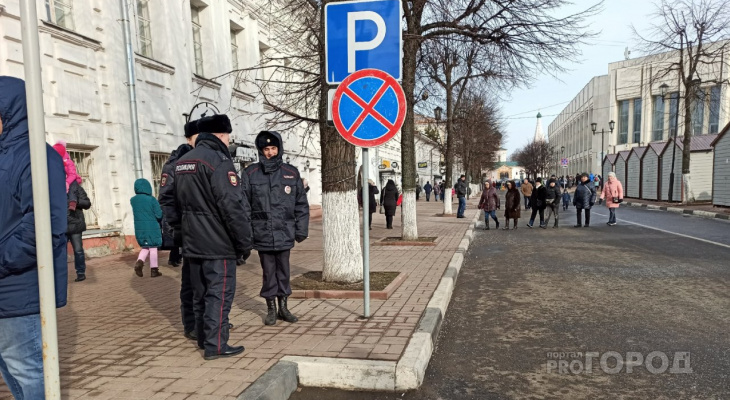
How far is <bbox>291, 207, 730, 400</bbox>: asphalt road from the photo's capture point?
313 cm

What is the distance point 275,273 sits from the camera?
438 cm

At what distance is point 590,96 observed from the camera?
60969 mm

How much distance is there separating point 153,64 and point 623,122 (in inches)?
2223

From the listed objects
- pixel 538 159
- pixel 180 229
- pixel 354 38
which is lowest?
pixel 180 229

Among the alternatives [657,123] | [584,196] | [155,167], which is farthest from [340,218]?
[657,123]

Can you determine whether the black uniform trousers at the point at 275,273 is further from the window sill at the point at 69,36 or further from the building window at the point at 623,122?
the building window at the point at 623,122

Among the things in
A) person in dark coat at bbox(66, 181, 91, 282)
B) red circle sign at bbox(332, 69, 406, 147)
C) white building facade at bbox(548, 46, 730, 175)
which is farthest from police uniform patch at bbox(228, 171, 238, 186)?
white building facade at bbox(548, 46, 730, 175)

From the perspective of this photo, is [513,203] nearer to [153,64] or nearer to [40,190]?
[153,64]

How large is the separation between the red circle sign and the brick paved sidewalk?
1.82 meters

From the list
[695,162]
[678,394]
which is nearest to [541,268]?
[678,394]

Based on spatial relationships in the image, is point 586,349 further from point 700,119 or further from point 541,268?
point 700,119

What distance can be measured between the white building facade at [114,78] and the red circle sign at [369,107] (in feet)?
12.9

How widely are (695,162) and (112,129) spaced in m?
25.9

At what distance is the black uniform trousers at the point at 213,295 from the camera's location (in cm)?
342
